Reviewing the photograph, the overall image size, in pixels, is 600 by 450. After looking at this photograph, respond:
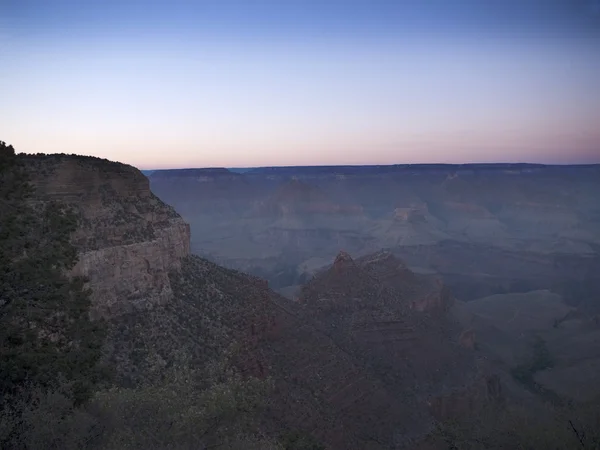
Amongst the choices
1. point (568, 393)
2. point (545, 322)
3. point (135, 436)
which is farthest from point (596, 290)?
point (135, 436)

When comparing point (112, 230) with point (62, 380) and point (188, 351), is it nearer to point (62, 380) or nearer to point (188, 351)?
point (188, 351)

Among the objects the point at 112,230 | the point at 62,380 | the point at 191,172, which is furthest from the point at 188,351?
the point at 191,172

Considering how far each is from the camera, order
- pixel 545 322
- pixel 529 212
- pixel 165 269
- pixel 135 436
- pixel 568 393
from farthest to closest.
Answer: pixel 529 212 → pixel 545 322 → pixel 568 393 → pixel 165 269 → pixel 135 436

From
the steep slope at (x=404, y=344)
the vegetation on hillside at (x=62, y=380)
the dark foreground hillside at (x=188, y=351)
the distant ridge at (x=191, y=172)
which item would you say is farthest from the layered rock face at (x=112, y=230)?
the distant ridge at (x=191, y=172)

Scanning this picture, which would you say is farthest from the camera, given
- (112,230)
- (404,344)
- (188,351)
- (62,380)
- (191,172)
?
(191,172)

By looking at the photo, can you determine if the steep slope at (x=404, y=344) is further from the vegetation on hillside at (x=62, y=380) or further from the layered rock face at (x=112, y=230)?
the vegetation on hillside at (x=62, y=380)

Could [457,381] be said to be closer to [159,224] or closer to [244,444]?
[159,224]
